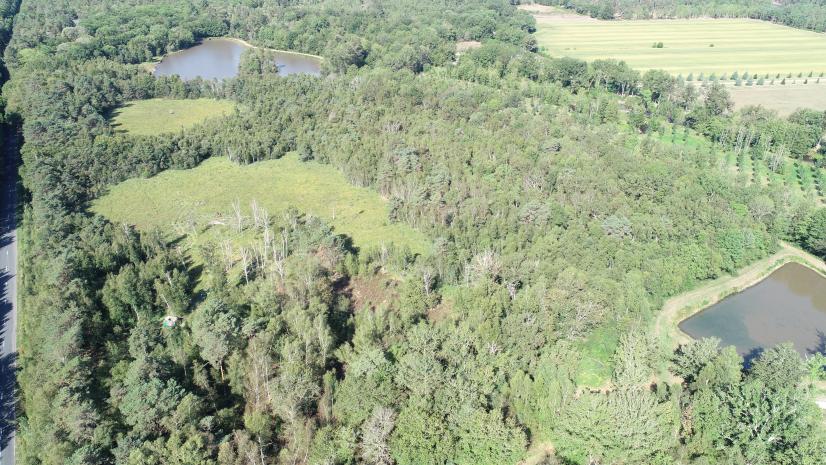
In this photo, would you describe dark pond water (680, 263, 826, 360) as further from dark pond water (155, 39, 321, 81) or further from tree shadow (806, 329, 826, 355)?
dark pond water (155, 39, 321, 81)

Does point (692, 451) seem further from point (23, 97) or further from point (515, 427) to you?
point (23, 97)

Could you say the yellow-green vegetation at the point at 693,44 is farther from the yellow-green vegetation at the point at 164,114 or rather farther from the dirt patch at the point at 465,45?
the yellow-green vegetation at the point at 164,114

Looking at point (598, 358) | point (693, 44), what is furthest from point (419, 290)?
point (693, 44)

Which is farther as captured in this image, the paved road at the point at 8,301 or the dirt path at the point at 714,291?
the dirt path at the point at 714,291

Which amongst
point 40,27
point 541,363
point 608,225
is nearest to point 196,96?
point 40,27

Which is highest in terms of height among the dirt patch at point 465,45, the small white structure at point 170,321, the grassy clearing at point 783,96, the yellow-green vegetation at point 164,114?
the dirt patch at point 465,45

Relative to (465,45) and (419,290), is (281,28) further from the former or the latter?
(419,290)

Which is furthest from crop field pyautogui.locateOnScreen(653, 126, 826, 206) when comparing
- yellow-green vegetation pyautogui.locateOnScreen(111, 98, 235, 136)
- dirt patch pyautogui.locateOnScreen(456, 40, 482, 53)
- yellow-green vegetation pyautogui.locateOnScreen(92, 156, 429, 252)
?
yellow-green vegetation pyautogui.locateOnScreen(111, 98, 235, 136)

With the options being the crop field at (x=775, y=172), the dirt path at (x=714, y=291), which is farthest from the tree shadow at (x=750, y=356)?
the crop field at (x=775, y=172)
